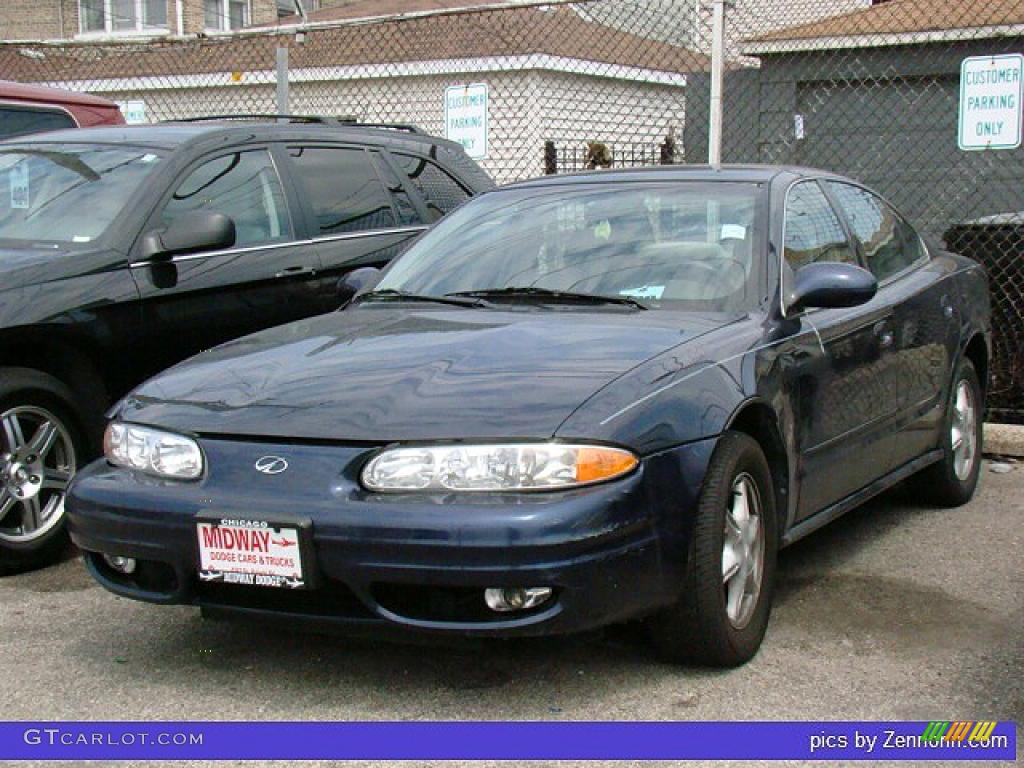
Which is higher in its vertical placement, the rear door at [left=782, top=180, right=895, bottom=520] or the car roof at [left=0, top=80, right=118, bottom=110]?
the car roof at [left=0, top=80, right=118, bottom=110]

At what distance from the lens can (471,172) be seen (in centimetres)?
739

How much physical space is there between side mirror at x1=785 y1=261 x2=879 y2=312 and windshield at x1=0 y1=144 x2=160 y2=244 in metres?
2.87

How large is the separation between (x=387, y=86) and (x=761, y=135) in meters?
4.91

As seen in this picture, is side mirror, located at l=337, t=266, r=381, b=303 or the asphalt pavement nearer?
the asphalt pavement

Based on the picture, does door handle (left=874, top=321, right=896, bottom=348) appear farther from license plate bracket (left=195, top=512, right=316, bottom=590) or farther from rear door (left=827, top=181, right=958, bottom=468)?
license plate bracket (left=195, top=512, right=316, bottom=590)

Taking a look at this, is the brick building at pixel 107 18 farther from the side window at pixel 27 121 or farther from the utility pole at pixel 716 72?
the utility pole at pixel 716 72

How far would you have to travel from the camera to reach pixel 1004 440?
7.16m

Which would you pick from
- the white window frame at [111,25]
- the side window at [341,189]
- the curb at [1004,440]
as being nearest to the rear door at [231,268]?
the side window at [341,189]

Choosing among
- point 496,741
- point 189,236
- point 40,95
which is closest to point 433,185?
point 189,236

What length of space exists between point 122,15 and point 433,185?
16.9 metres

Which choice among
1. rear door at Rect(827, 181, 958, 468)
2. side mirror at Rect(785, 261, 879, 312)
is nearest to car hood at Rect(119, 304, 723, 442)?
side mirror at Rect(785, 261, 879, 312)

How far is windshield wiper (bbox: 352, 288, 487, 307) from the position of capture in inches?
184

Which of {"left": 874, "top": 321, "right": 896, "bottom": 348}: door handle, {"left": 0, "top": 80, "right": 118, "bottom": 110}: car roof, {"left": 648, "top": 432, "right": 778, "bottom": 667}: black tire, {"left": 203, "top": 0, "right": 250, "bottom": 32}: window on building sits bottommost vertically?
{"left": 648, "top": 432, "right": 778, "bottom": 667}: black tire

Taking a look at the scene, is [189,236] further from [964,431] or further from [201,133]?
[964,431]
